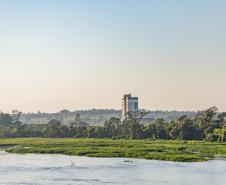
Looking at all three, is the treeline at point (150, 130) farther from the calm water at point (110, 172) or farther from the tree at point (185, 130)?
the calm water at point (110, 172)

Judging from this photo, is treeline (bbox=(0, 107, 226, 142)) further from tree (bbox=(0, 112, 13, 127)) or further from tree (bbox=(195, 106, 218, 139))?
tree (bbox=(0, 112, 13, 127))

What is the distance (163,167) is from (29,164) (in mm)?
13770

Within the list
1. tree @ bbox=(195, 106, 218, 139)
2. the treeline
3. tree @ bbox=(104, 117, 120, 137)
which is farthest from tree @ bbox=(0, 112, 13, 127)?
tree @ bbox=(195, 106, 218, 139)

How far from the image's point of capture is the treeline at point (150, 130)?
92.9 metres

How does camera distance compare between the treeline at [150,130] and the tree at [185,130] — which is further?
the tree at [185,130]

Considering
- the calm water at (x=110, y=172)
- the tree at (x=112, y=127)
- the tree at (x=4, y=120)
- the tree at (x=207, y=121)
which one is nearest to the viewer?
the calm water at (x=110, y=172)

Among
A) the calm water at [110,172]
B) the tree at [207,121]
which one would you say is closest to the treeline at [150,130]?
the tree at [207,121]

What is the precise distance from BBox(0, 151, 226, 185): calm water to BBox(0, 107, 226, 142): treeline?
3585 cm

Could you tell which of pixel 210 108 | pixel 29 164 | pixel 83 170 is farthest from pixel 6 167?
pixel 210 108

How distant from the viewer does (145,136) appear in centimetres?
10475

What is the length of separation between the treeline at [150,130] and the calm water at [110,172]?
35849 millimetres

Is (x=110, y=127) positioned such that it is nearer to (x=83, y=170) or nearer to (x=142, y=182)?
(x=83, y=170)

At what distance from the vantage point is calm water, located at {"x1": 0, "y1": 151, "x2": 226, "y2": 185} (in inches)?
1585

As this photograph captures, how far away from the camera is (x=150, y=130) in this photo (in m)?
104
